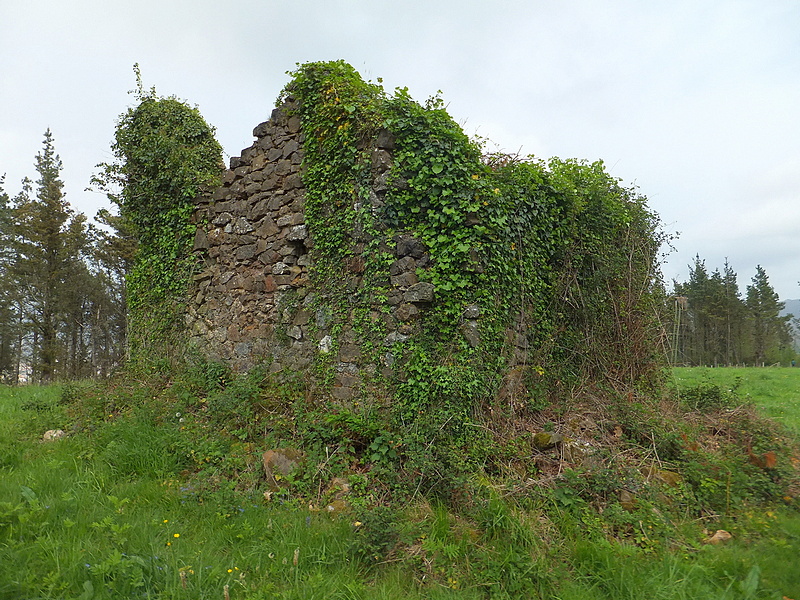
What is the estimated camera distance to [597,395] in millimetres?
6289

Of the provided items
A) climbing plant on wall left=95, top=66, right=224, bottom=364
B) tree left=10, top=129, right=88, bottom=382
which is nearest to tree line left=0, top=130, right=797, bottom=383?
tree left=10, top=129, right=88, bottom=382

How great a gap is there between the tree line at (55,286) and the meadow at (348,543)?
1491 centimetres

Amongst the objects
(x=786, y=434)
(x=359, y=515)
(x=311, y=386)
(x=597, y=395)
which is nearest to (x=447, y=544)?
(x=359, y=515)

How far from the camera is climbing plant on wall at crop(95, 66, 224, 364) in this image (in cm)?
764

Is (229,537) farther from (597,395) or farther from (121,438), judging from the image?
(597,395)

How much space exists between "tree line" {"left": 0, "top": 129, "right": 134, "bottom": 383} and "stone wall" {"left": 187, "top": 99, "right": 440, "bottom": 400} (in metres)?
12.3

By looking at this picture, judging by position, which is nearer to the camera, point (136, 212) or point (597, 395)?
point (597, 395)

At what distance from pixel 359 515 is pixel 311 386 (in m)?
2.35

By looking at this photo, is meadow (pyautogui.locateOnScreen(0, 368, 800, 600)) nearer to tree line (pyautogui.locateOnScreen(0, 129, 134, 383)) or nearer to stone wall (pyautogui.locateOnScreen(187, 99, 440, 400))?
stone wall (pyautogui.locateOnScreen(187, 99, 440, 400))

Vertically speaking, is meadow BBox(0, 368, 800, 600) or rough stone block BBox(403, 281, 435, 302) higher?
rough stone block BBox(403, 281, 435, 302)

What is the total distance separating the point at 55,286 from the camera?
63.7ft

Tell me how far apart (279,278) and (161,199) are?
308 centimetres

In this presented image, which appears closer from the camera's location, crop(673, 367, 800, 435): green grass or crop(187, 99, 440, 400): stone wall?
crop(187, 99, 440, 400): stone wall

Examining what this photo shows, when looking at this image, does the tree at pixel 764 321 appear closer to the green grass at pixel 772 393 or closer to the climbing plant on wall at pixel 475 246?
the green grass at pixel 772 393
